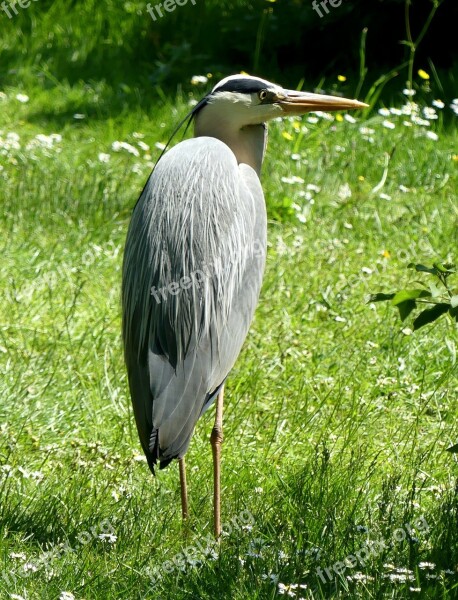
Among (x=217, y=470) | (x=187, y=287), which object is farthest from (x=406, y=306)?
(x=217, y=470)

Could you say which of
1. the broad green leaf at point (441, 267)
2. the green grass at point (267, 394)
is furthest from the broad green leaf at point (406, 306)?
the green grass at point (267, 394)

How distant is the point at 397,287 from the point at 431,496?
1942mm

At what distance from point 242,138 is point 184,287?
85 cm

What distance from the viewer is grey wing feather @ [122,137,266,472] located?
3299mm

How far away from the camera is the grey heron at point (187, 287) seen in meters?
3.30

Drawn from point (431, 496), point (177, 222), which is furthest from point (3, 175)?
point (431, 496)

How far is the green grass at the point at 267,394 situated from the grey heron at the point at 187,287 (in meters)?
0.34

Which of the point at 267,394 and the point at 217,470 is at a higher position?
the point at 217,470

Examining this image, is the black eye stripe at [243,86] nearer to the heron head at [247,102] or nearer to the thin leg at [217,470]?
the heron head at [247,102]

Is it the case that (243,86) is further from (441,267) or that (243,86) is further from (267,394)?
(267,394)

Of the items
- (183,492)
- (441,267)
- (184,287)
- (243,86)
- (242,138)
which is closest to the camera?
(441,267)

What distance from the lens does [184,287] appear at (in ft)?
11.3

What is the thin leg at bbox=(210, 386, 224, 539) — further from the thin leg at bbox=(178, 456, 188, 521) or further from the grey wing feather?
the grey wing feather

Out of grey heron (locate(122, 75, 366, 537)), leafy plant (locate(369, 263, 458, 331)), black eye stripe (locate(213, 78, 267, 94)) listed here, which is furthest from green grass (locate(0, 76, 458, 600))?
black eye stripe (locate(213, 78, 267, 94))
